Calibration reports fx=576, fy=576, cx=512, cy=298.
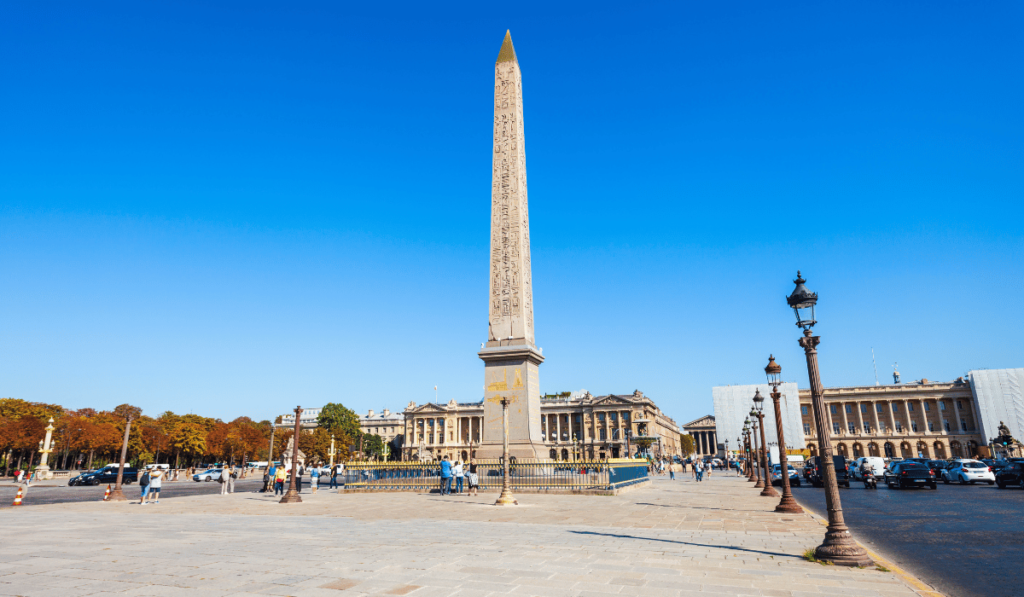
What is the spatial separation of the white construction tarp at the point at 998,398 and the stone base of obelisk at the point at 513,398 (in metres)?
88.9

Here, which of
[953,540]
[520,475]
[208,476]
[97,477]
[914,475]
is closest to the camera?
[953,540]

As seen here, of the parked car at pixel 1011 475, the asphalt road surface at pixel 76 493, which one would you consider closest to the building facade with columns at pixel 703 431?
the parked car at pixel 1011 475

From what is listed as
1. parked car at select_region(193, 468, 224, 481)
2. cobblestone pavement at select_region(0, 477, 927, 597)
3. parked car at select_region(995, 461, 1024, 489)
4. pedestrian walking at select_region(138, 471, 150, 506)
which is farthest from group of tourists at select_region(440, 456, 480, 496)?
parked car at select_region(193, 468, 224, 481)

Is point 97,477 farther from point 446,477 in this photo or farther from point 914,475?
point 914,475

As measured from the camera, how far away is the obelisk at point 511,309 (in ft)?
80.0

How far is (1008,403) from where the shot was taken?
82.9m

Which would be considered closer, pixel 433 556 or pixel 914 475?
pixel 433 556

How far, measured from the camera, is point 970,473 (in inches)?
1262

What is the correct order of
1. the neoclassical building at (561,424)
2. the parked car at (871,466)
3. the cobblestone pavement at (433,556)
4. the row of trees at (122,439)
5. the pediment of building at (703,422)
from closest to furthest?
the cobblestone pavement at (433,556)
the parked car at (871,466)
the row of trees at (122,439)
the neoclassical building at (561,424)
the pediment of building at (703,422)

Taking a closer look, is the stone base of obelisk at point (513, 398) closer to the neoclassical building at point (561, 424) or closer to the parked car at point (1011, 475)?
the parked car at point (1011, 475)

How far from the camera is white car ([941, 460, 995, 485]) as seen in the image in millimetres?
31703

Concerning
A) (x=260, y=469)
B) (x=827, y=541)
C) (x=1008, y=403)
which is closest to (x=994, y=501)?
(x=827, y=541)

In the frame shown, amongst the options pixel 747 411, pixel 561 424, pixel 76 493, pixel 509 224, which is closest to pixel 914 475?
pixel 509 224

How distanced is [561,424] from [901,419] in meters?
61.1
